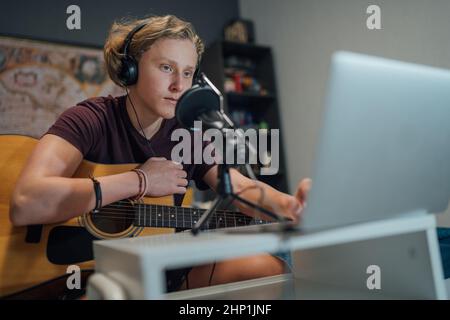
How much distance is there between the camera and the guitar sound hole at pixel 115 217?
108 centimetres

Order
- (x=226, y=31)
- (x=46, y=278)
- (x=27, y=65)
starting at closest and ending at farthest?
(x=46, y=278)
(x=27, y=65)
(x=226, y=31)

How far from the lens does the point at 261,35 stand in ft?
10.4

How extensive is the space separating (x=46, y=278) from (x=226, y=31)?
2.41 meters

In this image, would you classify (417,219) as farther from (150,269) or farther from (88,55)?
(88,55)

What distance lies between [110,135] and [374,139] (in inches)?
33.4

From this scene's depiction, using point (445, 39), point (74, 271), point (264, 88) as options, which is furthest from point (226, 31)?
point (74, 271)

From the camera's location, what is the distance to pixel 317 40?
2727 mm

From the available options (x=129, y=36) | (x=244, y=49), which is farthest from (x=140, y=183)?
(x=244, y=49)

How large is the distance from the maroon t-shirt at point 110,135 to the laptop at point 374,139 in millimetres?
704

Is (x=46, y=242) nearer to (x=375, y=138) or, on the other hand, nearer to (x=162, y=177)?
(x=162, y=177)
